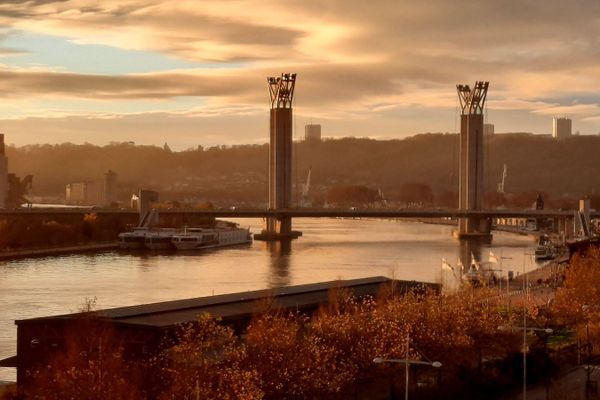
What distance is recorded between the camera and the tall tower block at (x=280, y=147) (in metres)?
38.8

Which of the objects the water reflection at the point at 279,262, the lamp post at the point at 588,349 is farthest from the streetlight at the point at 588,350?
the water reflection at the point at 279,262

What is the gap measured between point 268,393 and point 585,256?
1304 cm

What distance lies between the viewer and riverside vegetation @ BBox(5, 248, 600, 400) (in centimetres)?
743

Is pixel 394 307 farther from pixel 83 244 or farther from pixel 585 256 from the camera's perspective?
pixel 83 244

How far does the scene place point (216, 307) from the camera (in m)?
10.7

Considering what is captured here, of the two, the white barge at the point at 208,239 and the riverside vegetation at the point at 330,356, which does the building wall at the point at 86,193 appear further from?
the riverside vegetation at the point at 330,356

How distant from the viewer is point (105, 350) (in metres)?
8.30

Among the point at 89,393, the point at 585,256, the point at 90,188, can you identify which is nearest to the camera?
the point at 89,393

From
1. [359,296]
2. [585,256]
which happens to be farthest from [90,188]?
[359,296]

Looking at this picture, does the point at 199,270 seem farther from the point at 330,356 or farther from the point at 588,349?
the point at 330,356

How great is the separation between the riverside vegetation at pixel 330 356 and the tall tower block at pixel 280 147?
87.1 ft

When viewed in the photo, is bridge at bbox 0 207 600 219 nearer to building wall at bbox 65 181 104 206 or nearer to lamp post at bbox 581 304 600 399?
lamp post at bbox 581 304 600 399

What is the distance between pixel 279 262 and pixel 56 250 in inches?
305

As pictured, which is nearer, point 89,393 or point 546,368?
point 89,393
